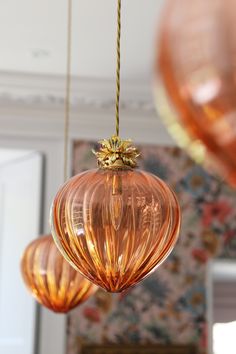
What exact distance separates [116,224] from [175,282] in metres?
3.00

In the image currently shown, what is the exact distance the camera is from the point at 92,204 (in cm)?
149

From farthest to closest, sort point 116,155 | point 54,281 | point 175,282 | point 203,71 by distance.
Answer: point 175,282 → point 54,281 → point 116,155 → point 203,71

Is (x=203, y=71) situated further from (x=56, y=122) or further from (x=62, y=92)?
(x=56, y=122)

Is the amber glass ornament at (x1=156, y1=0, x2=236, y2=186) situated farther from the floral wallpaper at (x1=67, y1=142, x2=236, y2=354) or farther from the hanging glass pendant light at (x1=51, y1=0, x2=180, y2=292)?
the floral wallpaper at (x1=67, y1=142, x2=236, y2=354)

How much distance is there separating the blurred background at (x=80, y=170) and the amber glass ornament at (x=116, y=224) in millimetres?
2496

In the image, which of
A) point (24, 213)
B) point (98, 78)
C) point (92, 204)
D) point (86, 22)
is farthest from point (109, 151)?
point (24, 213)

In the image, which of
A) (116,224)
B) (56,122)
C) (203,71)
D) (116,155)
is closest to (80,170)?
(56,122)

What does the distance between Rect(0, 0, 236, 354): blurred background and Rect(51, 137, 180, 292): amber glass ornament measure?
2496mm

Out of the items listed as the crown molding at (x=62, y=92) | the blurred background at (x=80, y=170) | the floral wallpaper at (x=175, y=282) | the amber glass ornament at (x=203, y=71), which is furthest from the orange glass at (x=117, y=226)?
the floral wallpaper at (x=175, y=282)

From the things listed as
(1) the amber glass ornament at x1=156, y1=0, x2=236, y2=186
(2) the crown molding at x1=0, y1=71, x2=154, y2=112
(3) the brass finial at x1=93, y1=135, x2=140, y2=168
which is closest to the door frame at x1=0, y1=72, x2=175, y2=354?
(2) the crown molding at x1=0, y1=71, x2=154, y2=112

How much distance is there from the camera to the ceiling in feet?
10.4

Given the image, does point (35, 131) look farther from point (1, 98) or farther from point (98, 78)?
point (98, 78)

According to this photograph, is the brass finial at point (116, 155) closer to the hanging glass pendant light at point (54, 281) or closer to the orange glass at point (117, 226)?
the orange glass at point (117, 226)

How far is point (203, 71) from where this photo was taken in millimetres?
662
